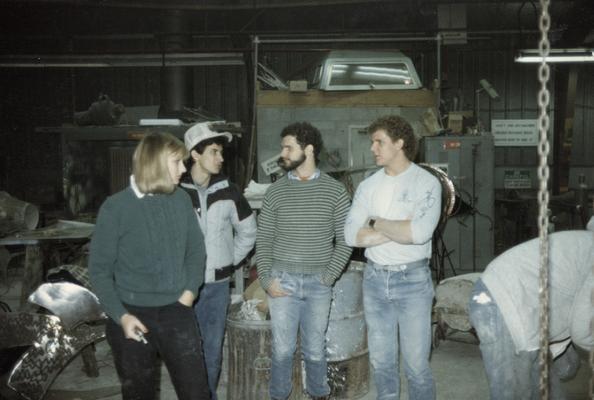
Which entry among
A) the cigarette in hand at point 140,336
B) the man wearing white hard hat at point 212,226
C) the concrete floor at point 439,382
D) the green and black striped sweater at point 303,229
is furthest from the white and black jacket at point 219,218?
the concrete floor at point 439,382

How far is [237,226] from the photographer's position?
4156 mm

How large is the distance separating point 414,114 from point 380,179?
6071mm

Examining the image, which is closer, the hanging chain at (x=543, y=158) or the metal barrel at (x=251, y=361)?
the hanging chain at (x=543, y=158)

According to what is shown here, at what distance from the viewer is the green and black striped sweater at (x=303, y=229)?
12.8ft

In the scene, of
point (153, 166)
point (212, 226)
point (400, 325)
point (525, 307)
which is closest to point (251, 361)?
point (212, 226)

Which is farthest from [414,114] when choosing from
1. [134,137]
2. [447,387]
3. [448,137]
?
[447,387]

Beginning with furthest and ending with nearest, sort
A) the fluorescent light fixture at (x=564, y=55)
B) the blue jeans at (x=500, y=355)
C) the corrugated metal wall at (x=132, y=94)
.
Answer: the corrugated metal wall at (x=132, y=94), the fluorescent light fixture at (x=564, y=55), the blue jeans at (x=500, y=355)

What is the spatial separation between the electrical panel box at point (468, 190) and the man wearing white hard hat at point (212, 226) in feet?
18.4

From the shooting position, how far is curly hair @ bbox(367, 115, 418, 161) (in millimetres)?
3759

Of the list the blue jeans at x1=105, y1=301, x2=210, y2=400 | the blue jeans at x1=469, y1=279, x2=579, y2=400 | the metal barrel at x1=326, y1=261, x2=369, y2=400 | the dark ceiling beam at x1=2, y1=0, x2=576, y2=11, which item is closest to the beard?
the metal barrel at x1=326, y1=261, x2=369, y2=400

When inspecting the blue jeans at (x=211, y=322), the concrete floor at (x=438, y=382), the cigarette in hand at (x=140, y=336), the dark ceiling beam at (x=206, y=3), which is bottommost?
the concrete floor at (x=438, y=382)

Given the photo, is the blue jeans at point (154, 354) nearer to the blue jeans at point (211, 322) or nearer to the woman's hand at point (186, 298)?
the woman's hand at point (186, 298)

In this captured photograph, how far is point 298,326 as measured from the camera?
13.1 feet

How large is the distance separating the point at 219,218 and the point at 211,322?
2.29 ft
